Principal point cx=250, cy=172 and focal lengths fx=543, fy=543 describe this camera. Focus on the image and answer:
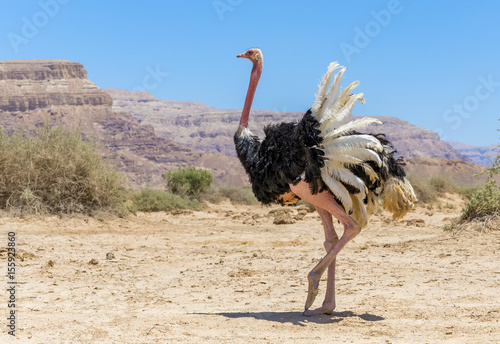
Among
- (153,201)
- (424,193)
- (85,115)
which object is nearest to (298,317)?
(153,201)

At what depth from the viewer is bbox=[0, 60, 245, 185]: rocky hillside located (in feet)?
299

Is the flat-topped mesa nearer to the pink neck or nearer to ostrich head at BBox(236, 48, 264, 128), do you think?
ostrich head at BBox(236, 48, 264, 128)

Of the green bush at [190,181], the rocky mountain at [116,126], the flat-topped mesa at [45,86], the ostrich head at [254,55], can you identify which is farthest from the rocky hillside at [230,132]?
the ostrich head at [254,55]

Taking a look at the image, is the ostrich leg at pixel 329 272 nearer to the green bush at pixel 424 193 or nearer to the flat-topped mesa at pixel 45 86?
the green bush at pixel 424 193

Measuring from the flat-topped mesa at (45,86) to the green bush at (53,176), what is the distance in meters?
104

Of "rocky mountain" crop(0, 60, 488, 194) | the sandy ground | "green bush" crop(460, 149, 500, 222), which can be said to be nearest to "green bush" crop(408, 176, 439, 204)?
the sandy ground

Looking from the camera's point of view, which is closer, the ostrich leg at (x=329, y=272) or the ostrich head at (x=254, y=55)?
the ostrich leg at (x=329, y=272)

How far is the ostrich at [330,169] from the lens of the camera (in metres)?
5.36

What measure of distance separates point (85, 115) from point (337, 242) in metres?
108

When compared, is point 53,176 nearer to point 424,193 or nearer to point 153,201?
point 153,201

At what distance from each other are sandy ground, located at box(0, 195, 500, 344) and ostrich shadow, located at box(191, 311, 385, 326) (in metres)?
0.02

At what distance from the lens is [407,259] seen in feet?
29.4

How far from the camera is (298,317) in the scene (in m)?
5.63

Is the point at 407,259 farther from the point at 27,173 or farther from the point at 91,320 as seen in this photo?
the point at 27,173
